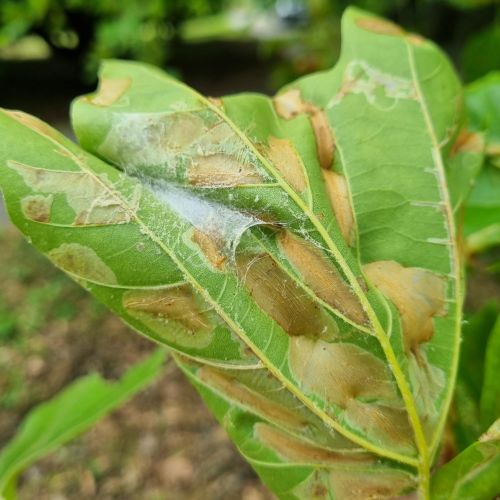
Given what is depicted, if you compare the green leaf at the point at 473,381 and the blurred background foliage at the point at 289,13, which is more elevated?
the green leaf at the point at 473,381

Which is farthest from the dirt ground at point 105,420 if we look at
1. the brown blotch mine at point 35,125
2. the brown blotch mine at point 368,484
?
the brown blotch mine at point 35,125

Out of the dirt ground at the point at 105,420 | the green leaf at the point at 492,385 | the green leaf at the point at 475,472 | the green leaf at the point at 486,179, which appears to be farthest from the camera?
the dirt ground at the point at 105,420

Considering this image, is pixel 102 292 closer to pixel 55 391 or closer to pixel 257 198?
pixel 257 198

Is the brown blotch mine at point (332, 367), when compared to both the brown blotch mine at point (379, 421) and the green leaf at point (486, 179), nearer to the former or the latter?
the brown blotch mine at point (379, 421)

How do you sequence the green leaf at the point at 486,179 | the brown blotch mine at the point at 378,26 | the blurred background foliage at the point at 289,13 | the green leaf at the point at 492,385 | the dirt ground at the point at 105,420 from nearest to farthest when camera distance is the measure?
1. the green leaf at the point at 492,385
2. the brown blotch mine at the point at 378,26
3. the green leaf at the point at 486,179
4. the dirt ground at the point at 105,420
5. the blurred background foliage at the point at 289,13

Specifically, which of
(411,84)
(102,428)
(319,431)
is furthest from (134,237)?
(102,428)

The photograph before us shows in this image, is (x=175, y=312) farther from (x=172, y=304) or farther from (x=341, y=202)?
(x=341, y=202)
